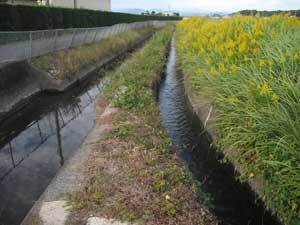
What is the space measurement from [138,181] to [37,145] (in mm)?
3039

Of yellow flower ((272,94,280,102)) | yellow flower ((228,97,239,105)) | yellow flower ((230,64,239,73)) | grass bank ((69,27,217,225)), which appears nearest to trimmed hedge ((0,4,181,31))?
grass bank ((69,27,217,225))

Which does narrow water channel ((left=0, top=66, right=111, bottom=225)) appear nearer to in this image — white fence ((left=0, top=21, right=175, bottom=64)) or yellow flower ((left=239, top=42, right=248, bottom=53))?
white fence ((left=0, top=21, right=175, bottom=64))

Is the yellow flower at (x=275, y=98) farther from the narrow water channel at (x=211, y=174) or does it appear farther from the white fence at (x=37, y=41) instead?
the white fence at (x=37, y=41)

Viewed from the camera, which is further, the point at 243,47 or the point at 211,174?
the point at 243,47

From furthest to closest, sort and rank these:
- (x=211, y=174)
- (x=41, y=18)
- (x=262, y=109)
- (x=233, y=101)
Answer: (x=41, y=18) → (x=211, y=174) → (x=233, y=101) → (x=262, y=109)

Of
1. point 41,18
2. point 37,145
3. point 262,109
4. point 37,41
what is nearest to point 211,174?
point 262,109

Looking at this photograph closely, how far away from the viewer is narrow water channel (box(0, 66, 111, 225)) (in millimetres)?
4809

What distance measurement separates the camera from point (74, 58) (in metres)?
12.1

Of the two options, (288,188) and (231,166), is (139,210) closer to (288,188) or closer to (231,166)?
(288,188)

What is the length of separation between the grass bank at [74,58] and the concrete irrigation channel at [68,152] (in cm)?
84

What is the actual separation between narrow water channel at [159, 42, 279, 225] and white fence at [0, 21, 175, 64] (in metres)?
4.30

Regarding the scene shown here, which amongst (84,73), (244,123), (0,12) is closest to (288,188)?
(244,123)

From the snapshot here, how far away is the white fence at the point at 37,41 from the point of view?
937 cm

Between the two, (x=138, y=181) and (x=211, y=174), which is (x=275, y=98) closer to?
(x=211, y=174)
